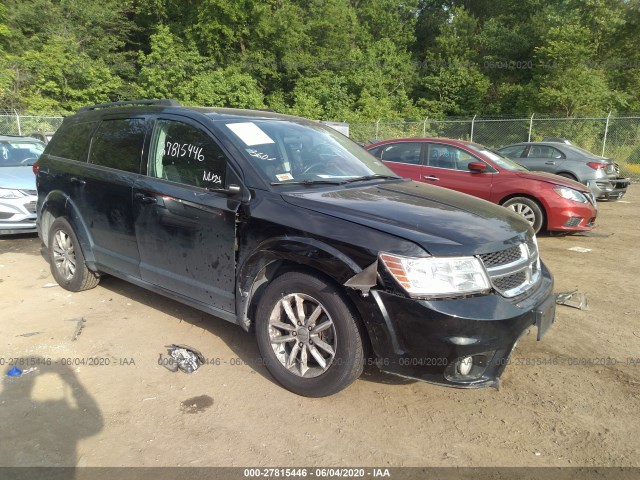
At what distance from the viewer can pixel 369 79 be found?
29.1 metres

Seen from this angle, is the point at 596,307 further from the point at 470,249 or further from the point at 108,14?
the point at 108,14

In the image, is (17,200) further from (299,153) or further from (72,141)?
(299,153)

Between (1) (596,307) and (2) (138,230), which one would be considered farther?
(1) (596,307)

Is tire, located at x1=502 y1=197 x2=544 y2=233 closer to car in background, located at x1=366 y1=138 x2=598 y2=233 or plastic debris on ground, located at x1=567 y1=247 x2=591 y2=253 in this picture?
car in background, located at x1=366 y1=138 x2=598 y2=233

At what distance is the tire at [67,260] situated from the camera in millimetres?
4754

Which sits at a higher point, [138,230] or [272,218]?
[272,218]

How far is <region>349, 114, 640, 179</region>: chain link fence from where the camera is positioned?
60.2 feet

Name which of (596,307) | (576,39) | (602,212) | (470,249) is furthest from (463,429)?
(576,39)

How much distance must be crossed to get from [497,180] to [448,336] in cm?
581

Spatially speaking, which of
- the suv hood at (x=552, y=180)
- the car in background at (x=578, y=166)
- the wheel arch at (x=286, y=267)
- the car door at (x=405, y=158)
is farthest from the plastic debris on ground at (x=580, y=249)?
the wheel arch at (x=286, y=267)

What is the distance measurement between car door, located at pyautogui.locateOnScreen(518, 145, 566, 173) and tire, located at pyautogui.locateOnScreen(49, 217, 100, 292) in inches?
407

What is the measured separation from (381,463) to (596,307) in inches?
127

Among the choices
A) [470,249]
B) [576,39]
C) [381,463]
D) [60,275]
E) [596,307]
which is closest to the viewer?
[381,463]

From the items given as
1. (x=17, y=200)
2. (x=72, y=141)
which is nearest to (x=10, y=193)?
(x=17, y=200)
